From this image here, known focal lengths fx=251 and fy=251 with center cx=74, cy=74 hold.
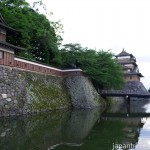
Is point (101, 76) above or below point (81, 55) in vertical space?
below

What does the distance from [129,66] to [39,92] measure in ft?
134

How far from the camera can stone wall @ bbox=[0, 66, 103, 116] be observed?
18.4 m

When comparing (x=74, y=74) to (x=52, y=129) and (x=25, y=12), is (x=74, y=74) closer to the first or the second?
(x=25, y=12)

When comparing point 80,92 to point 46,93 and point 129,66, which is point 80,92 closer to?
point 46,93

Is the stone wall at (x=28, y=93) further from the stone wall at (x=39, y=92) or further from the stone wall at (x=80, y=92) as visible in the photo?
the stone wall at (x=80, y=92)

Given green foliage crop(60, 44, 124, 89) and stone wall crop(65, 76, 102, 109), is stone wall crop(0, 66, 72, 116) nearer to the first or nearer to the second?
stone wall crop(65, 76, 102, 109)

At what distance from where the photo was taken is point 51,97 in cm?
2436

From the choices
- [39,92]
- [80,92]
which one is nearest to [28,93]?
[39,92]

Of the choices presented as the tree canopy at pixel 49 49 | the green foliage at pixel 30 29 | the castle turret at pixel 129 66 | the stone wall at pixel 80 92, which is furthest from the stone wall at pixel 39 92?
the castle turret at pixel 129 66

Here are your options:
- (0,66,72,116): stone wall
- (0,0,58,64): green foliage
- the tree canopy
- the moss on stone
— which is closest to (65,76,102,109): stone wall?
the moss on stone

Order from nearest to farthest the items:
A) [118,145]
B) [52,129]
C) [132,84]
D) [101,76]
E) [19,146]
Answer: [19,146]
[118,145]
[52,129]
[101,76]
[132,84]

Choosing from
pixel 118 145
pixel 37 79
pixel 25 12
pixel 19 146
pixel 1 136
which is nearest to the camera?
pixel 19 146

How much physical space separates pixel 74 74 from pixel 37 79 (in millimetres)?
6372

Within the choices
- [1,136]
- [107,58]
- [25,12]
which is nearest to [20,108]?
[1,136]
